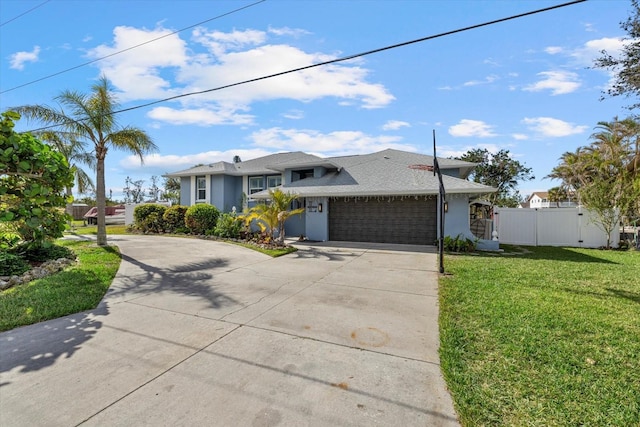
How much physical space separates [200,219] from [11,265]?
934 cm

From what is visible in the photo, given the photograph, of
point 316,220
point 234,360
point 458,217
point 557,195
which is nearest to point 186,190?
point 316,220

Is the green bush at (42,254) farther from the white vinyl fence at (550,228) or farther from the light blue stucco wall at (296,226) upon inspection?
the white vinyl fence at (550,228)

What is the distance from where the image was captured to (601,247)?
12891mm

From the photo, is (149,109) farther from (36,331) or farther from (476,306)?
(476,306)

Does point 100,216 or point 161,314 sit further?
point 100,216

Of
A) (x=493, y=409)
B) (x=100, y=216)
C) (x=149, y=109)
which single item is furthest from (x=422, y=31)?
(x=100, y=216)

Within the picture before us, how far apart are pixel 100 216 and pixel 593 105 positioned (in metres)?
17.8

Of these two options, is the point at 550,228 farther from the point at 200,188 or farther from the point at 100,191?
the point at 200,188

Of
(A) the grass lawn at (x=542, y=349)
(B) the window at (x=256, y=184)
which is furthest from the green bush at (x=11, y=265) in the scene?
(B) the window at (x=256, y=184)

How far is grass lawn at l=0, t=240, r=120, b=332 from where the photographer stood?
15.1 feet

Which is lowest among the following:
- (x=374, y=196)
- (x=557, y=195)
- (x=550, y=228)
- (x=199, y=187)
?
(x=550, y=228)

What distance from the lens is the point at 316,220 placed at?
15.2 m

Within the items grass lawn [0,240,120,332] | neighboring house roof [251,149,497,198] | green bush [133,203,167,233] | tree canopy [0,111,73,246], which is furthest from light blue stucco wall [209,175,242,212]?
tree canopy [0,111,73,246]

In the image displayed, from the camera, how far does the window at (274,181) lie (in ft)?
62.6
